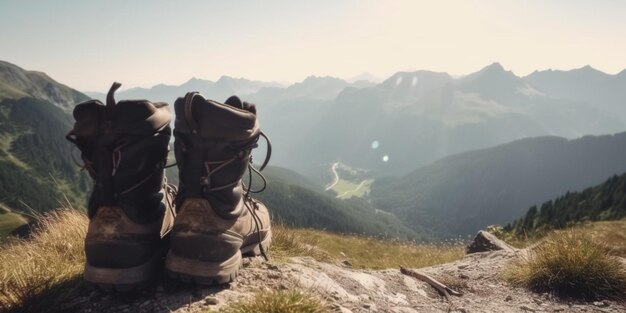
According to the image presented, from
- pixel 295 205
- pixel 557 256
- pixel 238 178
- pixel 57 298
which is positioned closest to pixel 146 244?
pixel 57 298

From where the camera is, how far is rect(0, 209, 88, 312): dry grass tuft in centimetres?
312

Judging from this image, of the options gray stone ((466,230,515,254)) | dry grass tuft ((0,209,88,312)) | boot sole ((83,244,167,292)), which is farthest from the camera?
gray stone ((466,230,515,254))

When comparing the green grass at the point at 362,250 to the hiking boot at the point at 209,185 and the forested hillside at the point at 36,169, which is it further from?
the forested hillside at the point at 36,169

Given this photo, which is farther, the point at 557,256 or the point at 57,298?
the point at 557,256

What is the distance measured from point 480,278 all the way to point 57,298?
5.58 m

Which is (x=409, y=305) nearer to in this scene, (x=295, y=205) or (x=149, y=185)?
(x=149, y=185)

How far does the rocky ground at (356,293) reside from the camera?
321cm

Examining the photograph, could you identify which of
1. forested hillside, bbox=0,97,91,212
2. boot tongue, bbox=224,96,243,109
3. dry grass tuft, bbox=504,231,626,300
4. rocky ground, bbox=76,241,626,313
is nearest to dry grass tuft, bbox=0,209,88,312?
rocky ground, bbox=76,241,626,313

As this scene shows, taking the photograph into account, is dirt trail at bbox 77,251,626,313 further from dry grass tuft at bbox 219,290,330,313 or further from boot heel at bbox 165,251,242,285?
dry grass tuft at bbox 219,290,330,313

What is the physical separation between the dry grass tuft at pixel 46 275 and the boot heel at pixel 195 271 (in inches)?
34.6

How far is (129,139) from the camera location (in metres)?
3.34

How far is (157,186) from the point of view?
374 cm

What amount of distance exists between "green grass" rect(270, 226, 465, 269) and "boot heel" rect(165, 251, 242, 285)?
5.20 feet

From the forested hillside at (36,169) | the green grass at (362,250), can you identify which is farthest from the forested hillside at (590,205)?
the forested hillside at (36,169)
